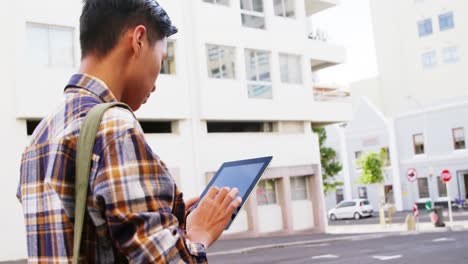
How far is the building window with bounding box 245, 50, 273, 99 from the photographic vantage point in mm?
26734

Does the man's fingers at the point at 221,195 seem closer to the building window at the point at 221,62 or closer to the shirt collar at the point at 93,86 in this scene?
the shirt collar at the point at 93,86

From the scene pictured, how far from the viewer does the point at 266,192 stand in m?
27.1

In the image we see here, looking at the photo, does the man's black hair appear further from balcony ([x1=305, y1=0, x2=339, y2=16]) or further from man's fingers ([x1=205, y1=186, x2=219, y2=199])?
balcony ([x1=305, y1=0, x2=339, y2=16])

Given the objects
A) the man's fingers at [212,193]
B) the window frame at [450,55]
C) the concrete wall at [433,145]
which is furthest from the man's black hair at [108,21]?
the window frame at [450,55]

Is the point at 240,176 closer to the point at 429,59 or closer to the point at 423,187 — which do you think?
the point at 423,187

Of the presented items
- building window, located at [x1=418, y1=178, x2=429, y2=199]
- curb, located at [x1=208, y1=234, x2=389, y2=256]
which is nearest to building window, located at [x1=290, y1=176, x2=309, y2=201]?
curb, located at [x1=208, y1=234, x2=389, y2=256]

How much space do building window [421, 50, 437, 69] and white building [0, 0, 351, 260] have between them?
1852 cm

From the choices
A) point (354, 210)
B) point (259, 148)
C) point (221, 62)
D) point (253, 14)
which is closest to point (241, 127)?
point (259, 148)

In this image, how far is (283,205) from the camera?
89.3 ft

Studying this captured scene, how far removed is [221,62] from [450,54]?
2649cm

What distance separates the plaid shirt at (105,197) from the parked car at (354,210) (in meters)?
41.5

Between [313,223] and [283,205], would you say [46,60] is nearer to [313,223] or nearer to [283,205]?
[283,205]

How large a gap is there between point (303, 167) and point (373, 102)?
26.9 metres

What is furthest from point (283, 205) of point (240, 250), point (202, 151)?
point (240, 250)
